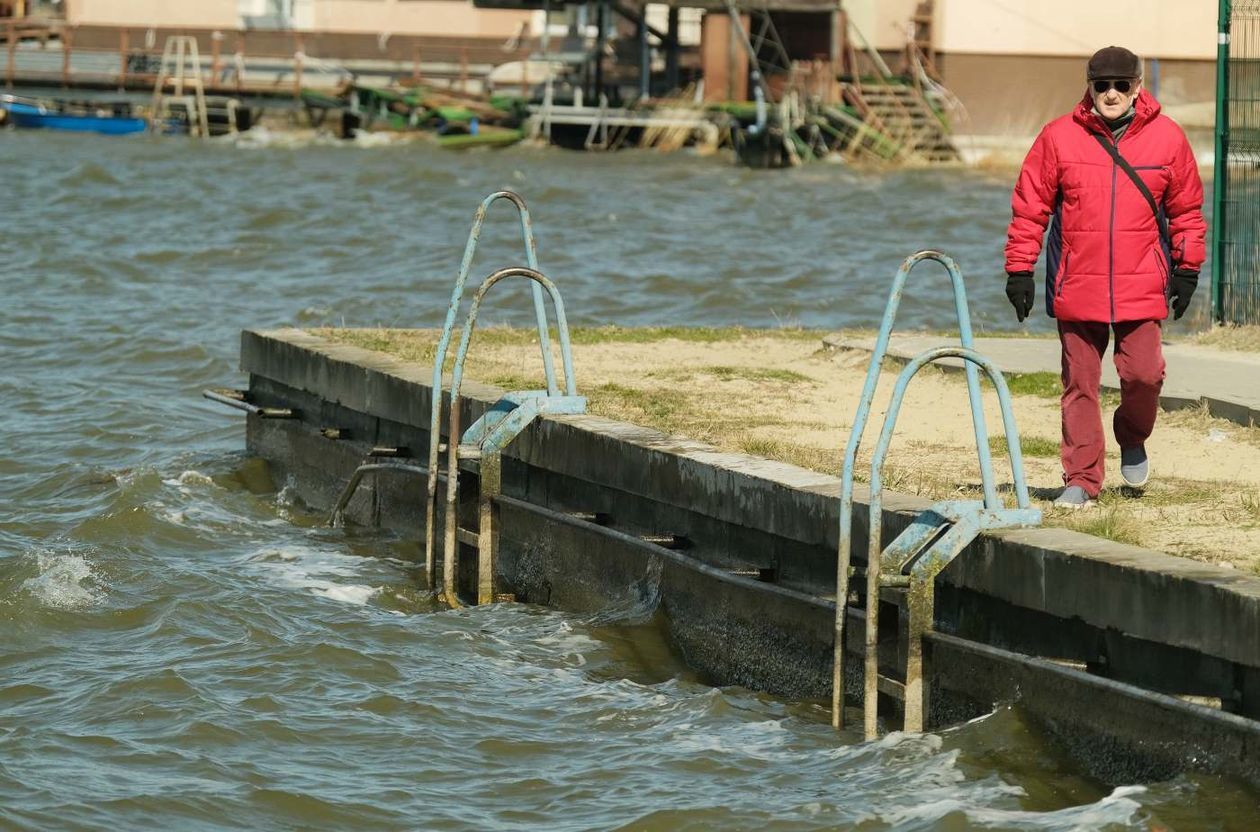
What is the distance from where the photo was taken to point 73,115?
55.7 metres

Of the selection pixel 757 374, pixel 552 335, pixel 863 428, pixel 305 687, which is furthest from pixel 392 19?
pixel 863 428

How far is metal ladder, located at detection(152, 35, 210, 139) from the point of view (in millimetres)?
54844

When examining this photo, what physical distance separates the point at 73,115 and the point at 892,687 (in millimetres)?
51549

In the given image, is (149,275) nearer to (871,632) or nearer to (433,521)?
(433,521)

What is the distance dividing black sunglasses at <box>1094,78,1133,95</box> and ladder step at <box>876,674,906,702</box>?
96.1 inches

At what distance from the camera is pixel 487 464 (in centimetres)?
1007

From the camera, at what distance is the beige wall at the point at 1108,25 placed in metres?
46.0

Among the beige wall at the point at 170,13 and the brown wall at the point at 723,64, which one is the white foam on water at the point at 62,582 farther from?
the beige wall at the point at 170,13

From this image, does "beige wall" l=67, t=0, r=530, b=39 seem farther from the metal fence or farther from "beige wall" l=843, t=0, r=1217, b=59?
the metal fence

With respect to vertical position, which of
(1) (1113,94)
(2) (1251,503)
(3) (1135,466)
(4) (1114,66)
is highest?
(4) (1114,66)

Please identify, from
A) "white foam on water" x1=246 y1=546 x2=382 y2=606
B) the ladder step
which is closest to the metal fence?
"white foam on water" x1=246 y1=546 x2=382 y2=606

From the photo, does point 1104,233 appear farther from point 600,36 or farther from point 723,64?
point 600,36

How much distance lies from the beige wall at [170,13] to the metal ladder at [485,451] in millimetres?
57690

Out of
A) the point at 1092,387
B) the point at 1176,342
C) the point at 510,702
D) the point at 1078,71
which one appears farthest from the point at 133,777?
the point at 1078,71
